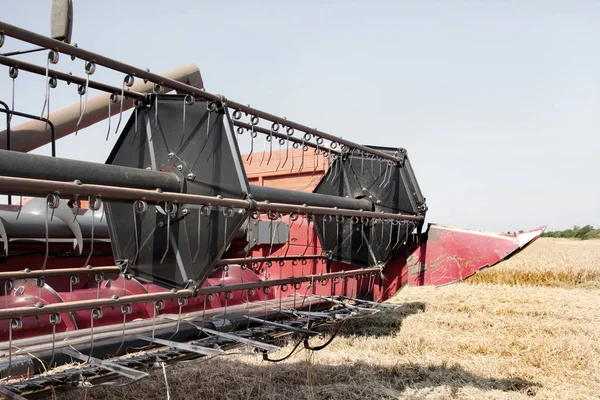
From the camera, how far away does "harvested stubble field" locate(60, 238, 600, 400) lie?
2.98 metres

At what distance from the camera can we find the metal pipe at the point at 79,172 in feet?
6.62

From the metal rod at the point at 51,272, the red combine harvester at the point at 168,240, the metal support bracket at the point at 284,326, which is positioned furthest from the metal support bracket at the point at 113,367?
the metal support bracket at the point at 284,326

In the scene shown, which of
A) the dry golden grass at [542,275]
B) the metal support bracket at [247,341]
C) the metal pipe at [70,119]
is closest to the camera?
the metal support bracket at [247,341]

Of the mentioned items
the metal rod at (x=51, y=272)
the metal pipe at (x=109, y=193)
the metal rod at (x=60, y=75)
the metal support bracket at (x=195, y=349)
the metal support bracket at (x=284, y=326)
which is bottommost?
the metal support bracket at (x=284, y=326)

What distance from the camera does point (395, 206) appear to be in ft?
14.8

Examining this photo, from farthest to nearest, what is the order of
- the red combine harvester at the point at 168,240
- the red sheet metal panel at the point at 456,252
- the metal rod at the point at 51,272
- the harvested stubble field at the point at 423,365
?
the red sheet metal panel at the point at 456,252 < the harvested stubble field at the point at 423,365 < the metal rod at the point at 51,272 < the red combine harvester at the point at 168,240

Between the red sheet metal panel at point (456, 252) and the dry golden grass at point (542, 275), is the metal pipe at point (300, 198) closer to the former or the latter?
the red sheet metal panel at point (456, 252)

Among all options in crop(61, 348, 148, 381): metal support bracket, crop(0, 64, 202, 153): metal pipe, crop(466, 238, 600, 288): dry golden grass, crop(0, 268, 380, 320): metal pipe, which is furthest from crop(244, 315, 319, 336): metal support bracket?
crop(466, 238, 600, 288): dry golden grass

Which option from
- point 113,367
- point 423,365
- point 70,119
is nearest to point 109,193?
point 113,367

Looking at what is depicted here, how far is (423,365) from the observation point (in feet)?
11.6

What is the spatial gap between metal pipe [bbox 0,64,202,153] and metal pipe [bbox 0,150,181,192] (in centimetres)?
55

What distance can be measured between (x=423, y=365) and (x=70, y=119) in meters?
2.99

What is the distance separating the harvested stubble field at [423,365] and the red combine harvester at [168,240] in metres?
0.30

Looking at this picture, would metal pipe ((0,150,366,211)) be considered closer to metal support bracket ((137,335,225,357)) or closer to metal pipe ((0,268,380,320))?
metal pipe ((0,268,380,320))
